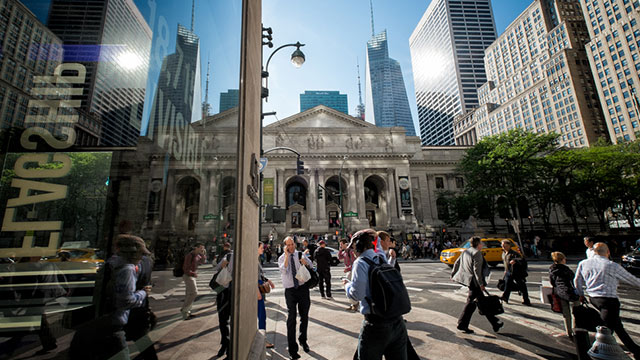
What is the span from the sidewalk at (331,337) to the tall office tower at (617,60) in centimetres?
8243

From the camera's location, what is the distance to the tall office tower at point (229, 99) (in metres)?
2.56

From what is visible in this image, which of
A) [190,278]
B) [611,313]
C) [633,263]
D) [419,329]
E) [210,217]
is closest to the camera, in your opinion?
[190,278]

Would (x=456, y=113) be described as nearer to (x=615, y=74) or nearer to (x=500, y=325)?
(x=615, y=74)

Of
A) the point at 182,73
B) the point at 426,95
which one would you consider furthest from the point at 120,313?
the point at 426,95

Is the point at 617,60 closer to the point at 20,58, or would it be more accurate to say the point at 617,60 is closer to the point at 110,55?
the point at 110,55

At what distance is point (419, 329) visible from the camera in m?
5.65

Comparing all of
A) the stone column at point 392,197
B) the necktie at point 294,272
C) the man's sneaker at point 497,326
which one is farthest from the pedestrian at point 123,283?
the stone column at point 392,197

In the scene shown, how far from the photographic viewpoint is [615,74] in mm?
65438

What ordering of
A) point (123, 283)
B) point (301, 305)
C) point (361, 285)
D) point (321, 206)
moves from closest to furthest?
point (123, 283)
point (361, 285)
point (301, 305)
point (321, 206)

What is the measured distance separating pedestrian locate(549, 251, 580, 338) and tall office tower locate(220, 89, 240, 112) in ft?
20.6

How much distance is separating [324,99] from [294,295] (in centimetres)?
16440

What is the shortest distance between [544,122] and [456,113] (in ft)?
128

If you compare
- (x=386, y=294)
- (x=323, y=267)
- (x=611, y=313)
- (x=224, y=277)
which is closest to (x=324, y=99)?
(x=323, y=267)

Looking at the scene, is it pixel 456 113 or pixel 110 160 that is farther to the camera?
pixel 456 113
